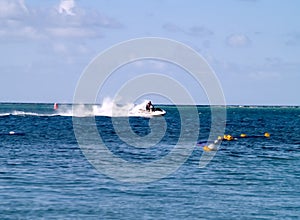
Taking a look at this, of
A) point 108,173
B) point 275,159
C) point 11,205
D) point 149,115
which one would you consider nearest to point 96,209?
point 11,205

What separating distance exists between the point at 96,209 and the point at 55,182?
8.48 meters

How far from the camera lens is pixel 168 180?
4275cm

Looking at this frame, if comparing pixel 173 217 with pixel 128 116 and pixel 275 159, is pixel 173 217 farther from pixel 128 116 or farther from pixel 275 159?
pixel 128 116

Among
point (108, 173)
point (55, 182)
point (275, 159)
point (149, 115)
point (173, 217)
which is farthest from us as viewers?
point (149, 115)

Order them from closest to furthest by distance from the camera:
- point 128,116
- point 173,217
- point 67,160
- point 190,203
Answer: point 173,217, point 190,203, point 67,160, point 128,116

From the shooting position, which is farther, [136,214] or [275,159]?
[275,159]

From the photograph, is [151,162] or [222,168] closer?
[222,168]

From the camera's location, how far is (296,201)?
35375mm

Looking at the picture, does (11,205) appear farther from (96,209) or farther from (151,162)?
(151,162)

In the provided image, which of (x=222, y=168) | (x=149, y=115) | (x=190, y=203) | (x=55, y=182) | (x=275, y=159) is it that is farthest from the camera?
(x=149, y=115)

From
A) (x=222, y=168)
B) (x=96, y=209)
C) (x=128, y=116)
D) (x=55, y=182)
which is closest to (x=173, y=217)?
(x=96, y=209)

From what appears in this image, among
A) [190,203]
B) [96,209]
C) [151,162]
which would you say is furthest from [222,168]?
[96,209]

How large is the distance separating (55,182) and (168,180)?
24.0 feet

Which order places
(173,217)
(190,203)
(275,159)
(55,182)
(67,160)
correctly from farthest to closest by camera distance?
(275,159) → (67,160) → (55,182) → (190,203) → (173,217)
